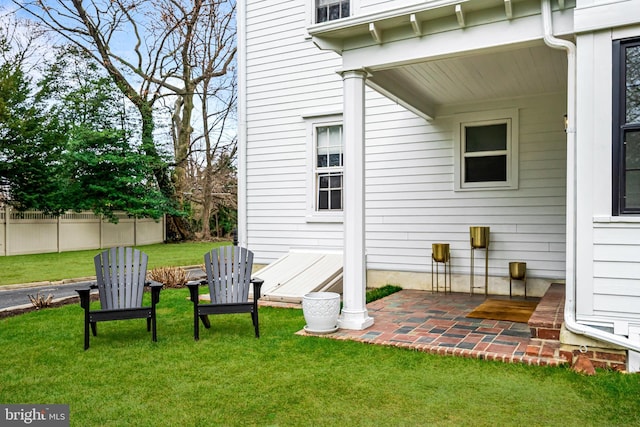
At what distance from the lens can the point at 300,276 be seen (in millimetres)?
7145

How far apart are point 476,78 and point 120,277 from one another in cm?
468

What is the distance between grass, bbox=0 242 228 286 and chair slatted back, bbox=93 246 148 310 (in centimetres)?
581

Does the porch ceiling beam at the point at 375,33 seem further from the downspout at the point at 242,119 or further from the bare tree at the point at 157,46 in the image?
the bare tree at the point at 157,46

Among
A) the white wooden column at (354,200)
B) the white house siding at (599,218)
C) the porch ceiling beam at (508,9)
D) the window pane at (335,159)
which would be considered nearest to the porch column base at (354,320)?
the white wooden column at (354,200)

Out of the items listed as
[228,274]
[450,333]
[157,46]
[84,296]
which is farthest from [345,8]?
[157,46]

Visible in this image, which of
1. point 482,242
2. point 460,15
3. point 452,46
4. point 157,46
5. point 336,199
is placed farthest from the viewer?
point 157,46

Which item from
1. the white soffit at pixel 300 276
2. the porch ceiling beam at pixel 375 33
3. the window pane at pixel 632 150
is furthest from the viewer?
the white soffit at pixel 300 276

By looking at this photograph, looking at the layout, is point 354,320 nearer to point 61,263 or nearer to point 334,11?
point 334,11

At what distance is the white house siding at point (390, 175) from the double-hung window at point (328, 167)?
9.6 inches

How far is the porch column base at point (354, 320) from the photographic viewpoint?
16.1 feet

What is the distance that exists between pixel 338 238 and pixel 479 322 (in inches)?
125

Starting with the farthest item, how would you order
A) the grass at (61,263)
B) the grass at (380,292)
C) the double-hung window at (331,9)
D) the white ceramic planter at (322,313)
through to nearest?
the grass at (61,263), the grass at (380,292), the double-hung window at (331,9), the white ceramic planter at (322,313)

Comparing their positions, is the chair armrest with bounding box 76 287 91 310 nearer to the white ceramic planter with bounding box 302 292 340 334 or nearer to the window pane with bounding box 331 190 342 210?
the white ceramic planter with bounding box 302 292 340 334

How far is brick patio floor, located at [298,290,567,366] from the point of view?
13.3 feet
